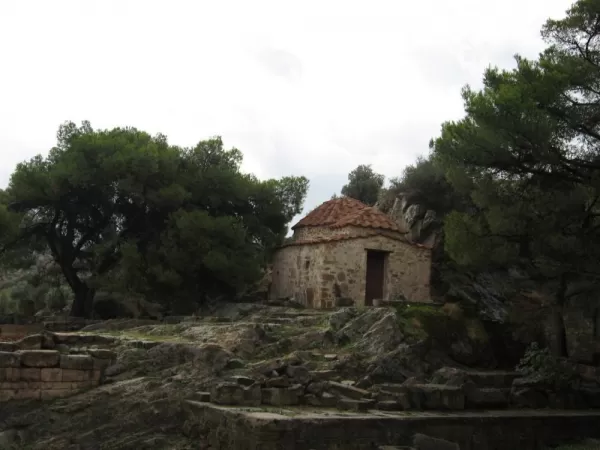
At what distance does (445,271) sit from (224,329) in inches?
396

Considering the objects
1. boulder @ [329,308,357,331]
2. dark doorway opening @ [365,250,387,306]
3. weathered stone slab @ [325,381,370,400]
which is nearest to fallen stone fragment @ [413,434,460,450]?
weathered stone slab @ [325,381,370,400]

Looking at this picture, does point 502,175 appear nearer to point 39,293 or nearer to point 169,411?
point 169,411

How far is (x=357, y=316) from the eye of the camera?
14.8m

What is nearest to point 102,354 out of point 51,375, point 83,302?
point 51,375

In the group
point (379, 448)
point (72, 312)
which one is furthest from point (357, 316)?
point (72, 312)

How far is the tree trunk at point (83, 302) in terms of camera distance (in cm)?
2386

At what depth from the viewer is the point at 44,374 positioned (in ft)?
38.4

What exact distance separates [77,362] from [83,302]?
12733 mm

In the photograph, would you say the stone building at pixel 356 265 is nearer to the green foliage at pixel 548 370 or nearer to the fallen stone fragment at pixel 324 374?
the fallen stone fragment at pixel 324 374

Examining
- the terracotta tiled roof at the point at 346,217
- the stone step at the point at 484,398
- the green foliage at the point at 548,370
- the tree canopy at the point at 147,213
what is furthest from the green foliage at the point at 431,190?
the stone step at the point at 484,398

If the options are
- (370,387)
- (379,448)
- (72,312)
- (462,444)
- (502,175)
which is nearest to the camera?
(379,448)

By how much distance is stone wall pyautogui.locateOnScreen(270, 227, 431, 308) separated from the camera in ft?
61.6

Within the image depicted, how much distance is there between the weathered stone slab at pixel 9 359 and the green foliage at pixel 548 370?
9881 mm

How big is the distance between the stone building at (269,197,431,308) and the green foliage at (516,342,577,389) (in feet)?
17.3
